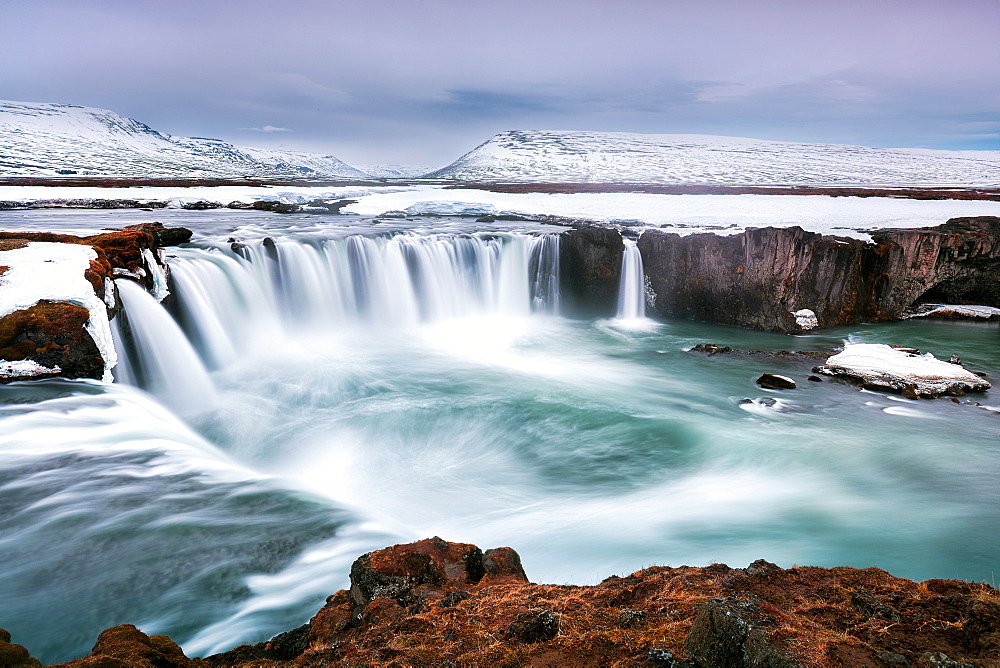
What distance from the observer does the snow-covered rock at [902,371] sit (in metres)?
11.4

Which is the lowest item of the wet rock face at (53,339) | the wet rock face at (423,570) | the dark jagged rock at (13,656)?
A: the wet rock face at (423,570)

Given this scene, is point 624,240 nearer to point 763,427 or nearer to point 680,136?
point 763,427

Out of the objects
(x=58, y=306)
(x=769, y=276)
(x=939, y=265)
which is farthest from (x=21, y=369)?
(x=939, y=265)

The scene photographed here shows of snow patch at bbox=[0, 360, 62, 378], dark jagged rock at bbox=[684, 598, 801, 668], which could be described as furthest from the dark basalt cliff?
snow patch at bbox=[0, 360, 62, 378]

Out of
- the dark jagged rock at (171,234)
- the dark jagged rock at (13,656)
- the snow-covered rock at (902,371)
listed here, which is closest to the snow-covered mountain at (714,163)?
the snow-covered rock at (902,371)

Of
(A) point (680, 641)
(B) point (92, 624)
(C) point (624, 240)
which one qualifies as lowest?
(B) point (92, 624)

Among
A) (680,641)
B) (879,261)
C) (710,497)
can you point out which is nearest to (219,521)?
(680,641)

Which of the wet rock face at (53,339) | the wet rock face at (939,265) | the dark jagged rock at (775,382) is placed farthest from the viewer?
the wet rock face at (939,265)

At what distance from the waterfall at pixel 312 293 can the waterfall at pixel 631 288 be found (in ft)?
8.47

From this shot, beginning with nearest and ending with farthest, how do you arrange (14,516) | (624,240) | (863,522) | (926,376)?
(14,516), (863,522), (926,376), (624,240)

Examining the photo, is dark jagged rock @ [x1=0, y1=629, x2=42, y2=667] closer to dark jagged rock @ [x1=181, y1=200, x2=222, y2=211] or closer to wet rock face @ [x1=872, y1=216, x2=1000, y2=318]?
wet rock face @ [x1=872, y1=216, x2=1000, y2=318]

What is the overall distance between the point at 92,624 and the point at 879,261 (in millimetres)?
21886

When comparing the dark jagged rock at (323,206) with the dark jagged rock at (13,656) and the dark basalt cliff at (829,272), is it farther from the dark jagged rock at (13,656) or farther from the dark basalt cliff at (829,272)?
the dark jagged rock at (13,656)

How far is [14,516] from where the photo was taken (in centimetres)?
536
